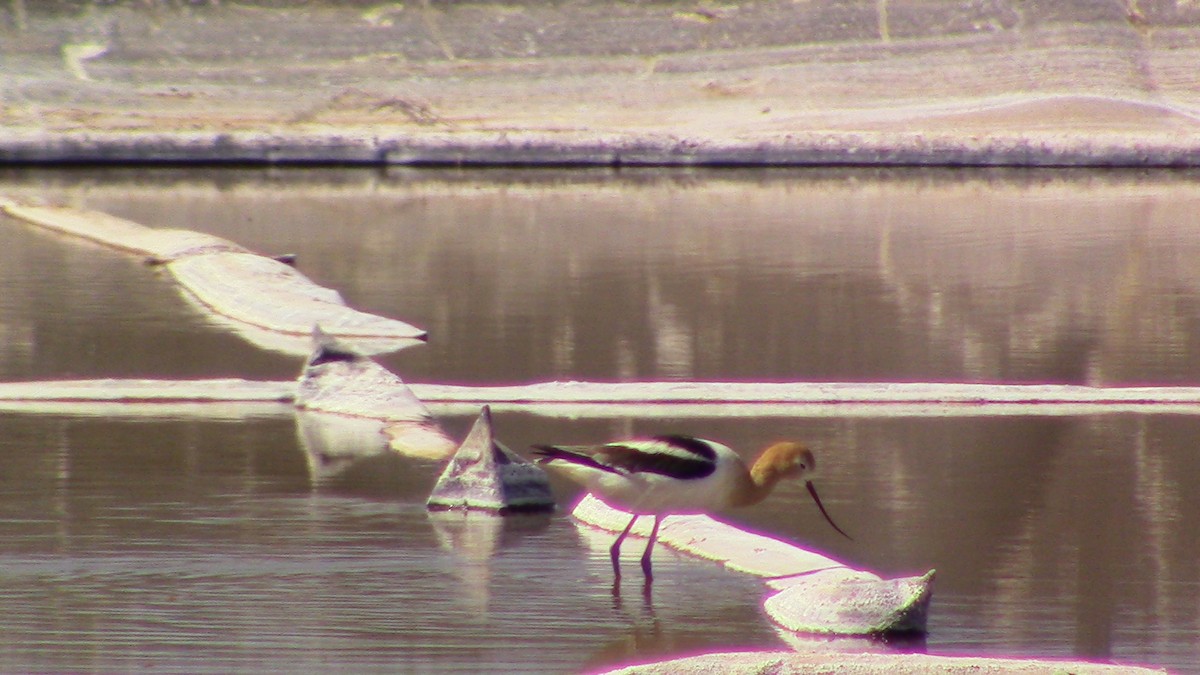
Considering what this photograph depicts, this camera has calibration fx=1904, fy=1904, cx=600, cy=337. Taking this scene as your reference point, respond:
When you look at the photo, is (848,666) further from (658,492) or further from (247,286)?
(247,286)

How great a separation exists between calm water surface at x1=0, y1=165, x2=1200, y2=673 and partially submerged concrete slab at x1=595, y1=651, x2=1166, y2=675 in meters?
0.47

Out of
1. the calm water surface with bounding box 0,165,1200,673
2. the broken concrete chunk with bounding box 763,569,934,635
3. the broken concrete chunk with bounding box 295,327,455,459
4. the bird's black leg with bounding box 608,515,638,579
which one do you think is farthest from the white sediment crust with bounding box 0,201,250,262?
the broken concrete chunk with bounding box 763,569,934,635

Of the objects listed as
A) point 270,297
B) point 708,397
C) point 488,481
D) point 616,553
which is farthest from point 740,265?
point 616,553

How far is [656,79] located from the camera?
3312 centimetres

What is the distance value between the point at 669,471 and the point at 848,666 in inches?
47.7

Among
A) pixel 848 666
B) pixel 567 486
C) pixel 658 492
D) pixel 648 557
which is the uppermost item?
pixel 658 492

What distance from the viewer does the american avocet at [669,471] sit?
18.4 ft

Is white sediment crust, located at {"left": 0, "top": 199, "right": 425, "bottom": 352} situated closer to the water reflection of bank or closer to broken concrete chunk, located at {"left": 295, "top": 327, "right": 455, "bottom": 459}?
the water reflection of bank

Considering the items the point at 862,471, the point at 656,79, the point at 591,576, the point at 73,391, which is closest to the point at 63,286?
the point at 73,391

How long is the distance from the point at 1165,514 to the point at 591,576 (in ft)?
7.39

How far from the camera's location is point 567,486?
7.29 metres

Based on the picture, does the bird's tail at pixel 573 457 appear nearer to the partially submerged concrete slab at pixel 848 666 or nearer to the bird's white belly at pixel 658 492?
the bird's white belly at pixel 658 492

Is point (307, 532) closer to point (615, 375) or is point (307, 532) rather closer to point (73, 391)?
point (73, 391)

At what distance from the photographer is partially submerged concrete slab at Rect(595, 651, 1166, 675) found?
4461mm
